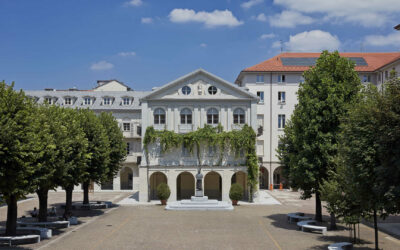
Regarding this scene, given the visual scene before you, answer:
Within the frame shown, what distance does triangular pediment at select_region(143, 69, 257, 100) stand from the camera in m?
45.3

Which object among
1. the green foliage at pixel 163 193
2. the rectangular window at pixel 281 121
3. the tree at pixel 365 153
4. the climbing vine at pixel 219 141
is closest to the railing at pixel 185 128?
the climbing vine at pixel 219 141

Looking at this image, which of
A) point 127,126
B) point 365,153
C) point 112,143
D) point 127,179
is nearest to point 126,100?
point 127,126

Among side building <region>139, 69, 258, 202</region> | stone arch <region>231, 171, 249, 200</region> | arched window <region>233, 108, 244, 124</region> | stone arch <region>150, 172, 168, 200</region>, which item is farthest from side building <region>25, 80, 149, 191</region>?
arched window <region>233, 108, 244, 124</region>

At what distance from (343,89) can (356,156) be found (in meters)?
11.6

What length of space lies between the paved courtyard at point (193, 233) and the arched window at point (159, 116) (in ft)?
37.1

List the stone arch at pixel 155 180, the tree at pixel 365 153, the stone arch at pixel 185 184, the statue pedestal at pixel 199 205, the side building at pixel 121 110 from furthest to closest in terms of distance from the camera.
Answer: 1. the side building at pixel 121 110
2. the stone arch at pixel 185 184
3. the stone arch at pixel 155 180
4. the statue pedestal at pixel 199 205
5. the tree at pixel 365 153

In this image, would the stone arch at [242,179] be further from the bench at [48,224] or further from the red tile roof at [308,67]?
the bench at [48,224]

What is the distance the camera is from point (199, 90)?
149 feet

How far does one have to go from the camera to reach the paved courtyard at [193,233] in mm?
22938

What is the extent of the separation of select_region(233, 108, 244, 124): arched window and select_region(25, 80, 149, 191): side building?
17.0 metres

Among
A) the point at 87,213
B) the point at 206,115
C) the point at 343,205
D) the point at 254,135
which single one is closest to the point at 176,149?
the point at 206,115

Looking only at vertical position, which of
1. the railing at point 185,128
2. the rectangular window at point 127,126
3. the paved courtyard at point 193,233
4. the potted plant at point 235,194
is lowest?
the paved courtyard at point 193,233

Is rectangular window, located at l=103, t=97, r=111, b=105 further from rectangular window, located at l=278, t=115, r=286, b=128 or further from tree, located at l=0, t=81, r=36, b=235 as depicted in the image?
tree, located at l=0, t=81, r=36, b=235

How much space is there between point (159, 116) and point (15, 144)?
2774 centimetres
